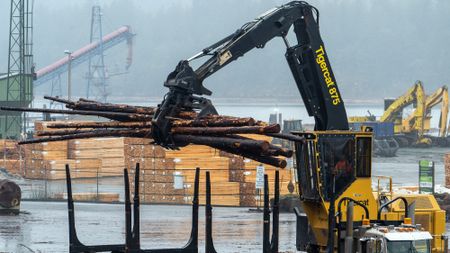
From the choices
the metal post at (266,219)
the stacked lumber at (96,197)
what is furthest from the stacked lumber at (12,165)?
the metal post at (266,219)

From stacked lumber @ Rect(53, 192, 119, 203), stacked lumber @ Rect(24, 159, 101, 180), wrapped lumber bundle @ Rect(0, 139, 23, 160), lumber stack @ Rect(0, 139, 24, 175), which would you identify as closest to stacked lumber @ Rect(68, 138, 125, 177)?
stacked lumber @ Rect(24, 159, 101, 180)

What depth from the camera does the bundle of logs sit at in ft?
53.1

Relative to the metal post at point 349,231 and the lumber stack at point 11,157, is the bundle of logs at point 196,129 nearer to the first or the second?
the metal post at point 349,231

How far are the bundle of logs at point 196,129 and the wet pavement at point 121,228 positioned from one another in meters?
6.30

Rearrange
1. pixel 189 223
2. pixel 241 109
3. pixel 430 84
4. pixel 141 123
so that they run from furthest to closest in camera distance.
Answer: pixel 430 84
pixel 241 109
pixel 189 223
pixel 141 123

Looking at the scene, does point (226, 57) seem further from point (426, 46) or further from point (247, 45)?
point (426, 46)

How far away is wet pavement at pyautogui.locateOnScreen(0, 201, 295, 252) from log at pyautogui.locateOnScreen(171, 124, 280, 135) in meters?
7.72

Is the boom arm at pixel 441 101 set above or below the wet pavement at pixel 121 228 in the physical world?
above

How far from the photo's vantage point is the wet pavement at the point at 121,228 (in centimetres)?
2523

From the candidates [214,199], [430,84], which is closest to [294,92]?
[430,84]

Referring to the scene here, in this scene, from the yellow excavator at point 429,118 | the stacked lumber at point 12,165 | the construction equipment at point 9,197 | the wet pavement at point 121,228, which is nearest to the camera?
the wet pavement at point 121,228

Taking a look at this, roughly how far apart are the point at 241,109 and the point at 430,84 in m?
37.2

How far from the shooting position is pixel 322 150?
17969mm

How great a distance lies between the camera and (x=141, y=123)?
1788 cm
